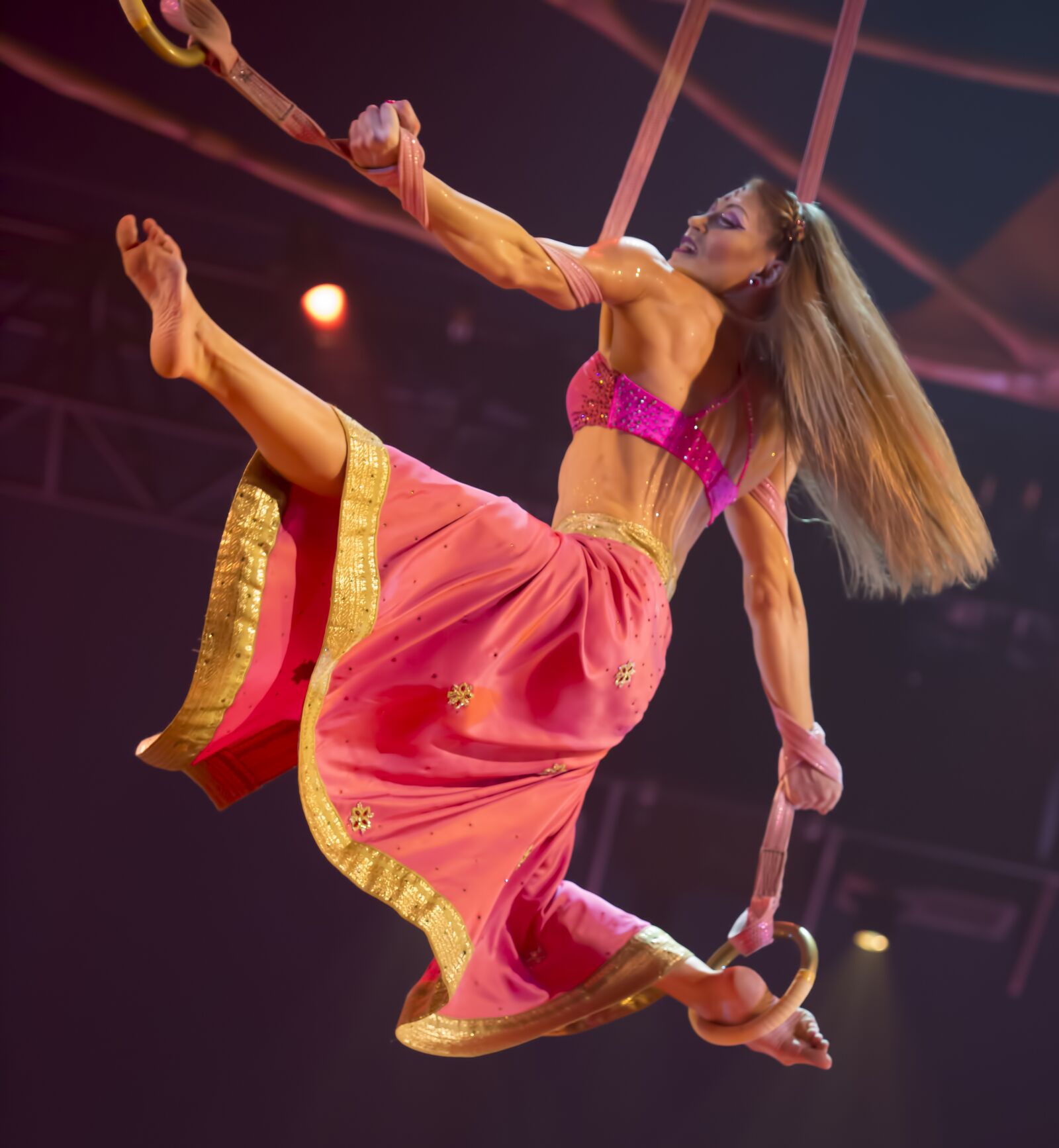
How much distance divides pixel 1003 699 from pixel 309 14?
8.43 ft

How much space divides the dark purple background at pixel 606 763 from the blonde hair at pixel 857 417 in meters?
1.34

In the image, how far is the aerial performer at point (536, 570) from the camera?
4.93ft

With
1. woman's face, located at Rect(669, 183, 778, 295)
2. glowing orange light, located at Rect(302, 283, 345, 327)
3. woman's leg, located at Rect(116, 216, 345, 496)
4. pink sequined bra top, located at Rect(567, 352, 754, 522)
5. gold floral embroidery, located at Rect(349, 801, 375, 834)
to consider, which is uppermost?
glowing orange light, located at Rect(302, 283, 345, 327)

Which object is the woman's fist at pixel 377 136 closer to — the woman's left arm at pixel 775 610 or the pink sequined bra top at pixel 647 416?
the pink sequined bra top at pixel 647 416

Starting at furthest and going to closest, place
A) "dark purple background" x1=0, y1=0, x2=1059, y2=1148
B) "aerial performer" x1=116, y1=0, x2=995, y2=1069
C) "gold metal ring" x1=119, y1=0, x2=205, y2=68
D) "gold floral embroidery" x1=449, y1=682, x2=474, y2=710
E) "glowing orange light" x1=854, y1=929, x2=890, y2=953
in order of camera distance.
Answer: "glowing orange light" x1=854, y1=929, x2=890, y2=953
"dark purple background" x1=0, y1=0, x2=1059, y2=1148
"gold floral embroidery" x1=449, y1=682, x2=474, y2=710
"aerial performer" x1=116, y1=0, x2=995, y2=1069
"gold metal ring" x1=119, y1=0, x2=205, y2=68

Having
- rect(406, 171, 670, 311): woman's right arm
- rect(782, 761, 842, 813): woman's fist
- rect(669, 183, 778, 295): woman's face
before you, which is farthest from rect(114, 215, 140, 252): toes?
rect(782, 761, 842, 813): woman's fist

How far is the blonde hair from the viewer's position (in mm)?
1930

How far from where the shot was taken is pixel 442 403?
11.0ft

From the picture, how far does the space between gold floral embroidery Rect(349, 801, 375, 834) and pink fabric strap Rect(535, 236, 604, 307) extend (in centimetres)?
69

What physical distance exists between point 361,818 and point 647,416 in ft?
2.34

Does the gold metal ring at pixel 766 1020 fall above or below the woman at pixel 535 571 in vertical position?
below

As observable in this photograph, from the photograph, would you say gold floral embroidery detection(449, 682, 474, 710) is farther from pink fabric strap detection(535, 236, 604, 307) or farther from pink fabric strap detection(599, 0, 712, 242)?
pink fabric strap detection(599, 0, 712, 242)

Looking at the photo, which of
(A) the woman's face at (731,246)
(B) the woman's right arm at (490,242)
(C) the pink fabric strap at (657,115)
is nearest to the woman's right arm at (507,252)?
(B) the woman's right arm at (490,242)

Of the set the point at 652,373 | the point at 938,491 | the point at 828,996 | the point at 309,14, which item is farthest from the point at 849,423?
the point at 828,996
